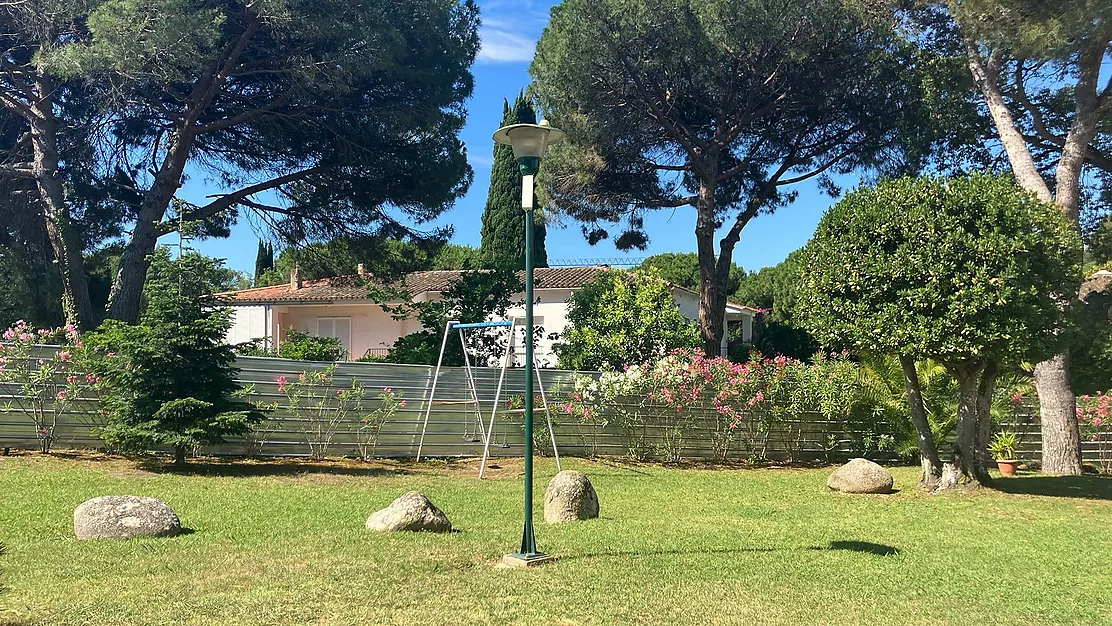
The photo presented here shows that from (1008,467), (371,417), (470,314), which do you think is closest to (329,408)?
(371,417)

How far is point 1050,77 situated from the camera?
14.7 metres

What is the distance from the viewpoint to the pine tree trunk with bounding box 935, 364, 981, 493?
425 inches

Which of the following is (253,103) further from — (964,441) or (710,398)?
(964,441)

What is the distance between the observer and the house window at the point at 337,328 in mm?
31188

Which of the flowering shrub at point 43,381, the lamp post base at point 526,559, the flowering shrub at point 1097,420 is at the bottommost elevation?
the lamp post base at point 526,559

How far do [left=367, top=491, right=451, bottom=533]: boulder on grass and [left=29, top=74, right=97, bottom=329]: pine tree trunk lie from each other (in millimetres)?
11710

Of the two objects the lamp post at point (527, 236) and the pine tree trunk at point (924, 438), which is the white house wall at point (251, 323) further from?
the lamp post at point (527, 236)

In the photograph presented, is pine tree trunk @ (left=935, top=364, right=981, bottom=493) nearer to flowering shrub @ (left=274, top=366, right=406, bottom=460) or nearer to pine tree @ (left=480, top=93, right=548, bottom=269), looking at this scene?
flowering shrub @ (left=274, top=366, right=406, bottom=460)

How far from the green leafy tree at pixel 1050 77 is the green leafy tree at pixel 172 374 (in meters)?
11.2

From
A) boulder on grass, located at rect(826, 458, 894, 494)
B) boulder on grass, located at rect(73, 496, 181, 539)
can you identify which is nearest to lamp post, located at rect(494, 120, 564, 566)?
boulder on grass, located at rect(73, 496, 181, 539)

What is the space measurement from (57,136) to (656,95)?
12.3m

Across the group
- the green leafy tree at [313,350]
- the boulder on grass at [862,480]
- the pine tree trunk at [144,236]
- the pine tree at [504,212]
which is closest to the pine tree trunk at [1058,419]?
the boulder on grass at [862,480]

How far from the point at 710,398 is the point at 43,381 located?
9.90m

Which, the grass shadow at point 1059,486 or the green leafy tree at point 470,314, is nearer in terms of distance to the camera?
the grass shadow at point 1059,486
